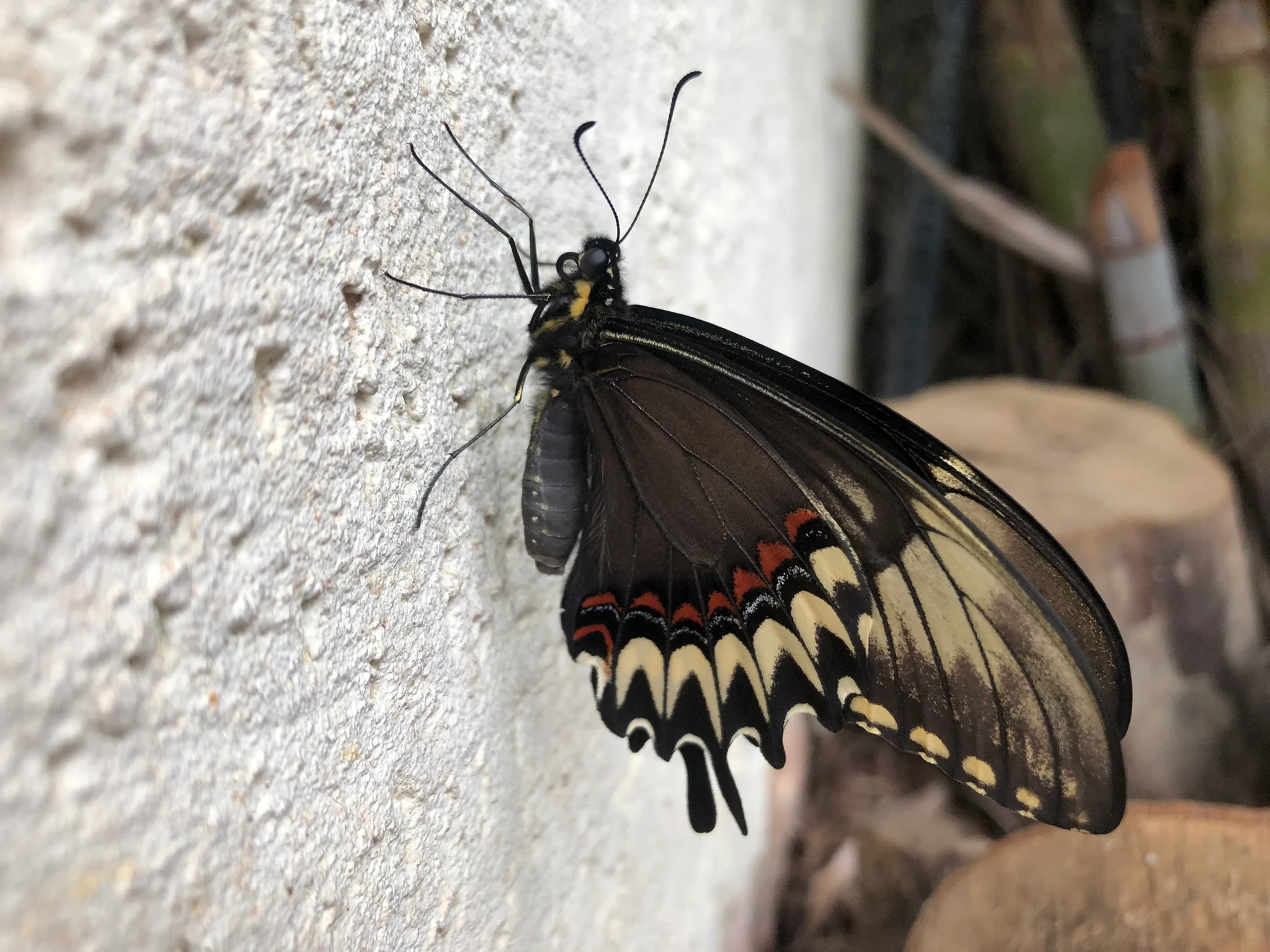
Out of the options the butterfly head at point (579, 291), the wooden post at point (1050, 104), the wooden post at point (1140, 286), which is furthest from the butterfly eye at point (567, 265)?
the wooden post at point (1050, 104)

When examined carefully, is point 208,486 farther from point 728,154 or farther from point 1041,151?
point 1041,151

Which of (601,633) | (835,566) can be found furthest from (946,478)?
(601,633)

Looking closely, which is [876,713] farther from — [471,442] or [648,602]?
[471,442]

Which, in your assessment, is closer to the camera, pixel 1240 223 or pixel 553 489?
pixel 553 489

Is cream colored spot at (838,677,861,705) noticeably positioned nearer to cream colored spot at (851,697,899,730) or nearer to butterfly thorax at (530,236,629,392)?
cream colored spot at (851,697,899,730)

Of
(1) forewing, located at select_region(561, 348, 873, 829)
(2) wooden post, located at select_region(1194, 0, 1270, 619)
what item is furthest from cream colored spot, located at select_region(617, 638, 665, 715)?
(2) wooden post, located at select_region(1194, 0, 1270, 619)

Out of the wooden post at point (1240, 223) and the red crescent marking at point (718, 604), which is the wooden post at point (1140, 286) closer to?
the wooden post at point (1240, 223)

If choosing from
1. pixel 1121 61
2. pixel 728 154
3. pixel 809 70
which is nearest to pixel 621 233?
pixel 728 154

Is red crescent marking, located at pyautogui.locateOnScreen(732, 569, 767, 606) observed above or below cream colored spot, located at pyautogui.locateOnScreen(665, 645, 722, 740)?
above
